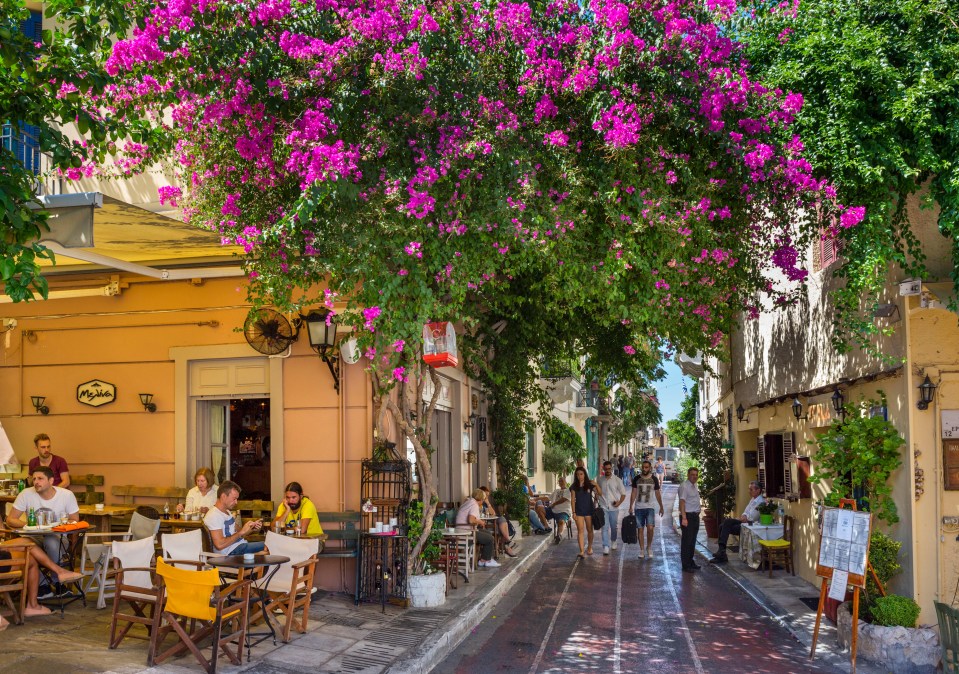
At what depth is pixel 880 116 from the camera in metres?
8.38

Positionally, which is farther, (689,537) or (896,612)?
(689,537)

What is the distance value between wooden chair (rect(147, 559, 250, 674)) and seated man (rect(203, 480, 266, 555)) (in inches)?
46.1

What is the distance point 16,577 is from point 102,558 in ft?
3.47

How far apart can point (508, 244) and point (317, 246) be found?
5.95 ft

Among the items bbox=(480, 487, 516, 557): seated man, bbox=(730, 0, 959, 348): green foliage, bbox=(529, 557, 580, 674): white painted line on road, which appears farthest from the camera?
bbox=(480, 487, 516, 557): seated man

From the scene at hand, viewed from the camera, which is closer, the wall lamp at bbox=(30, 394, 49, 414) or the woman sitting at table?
the woman sitting at table

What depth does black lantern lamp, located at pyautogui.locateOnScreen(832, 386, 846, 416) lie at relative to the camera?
10578mm

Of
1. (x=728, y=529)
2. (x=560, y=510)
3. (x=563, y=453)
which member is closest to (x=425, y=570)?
(x=728, y=529)

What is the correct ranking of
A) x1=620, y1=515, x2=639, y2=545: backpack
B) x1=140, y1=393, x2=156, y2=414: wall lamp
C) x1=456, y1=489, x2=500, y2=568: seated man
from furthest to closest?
x1=620, y1=515, x2=639, y2=545: backpack → x1=456, y1=489, x2=500, y2=568: seated man → x1=140, y1=393, x2=156, y2=414: wall lamp

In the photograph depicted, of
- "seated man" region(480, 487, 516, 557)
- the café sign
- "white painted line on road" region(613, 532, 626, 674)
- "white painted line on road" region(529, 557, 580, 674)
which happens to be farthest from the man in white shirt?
the café sign

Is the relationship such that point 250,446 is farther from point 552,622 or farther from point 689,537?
point 689,537

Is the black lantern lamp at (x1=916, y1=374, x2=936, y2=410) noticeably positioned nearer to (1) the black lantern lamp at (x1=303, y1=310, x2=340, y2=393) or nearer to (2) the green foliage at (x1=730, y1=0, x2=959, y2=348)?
(2) the green foliage at (x1=730, y1=0, x2=959, y2=348)

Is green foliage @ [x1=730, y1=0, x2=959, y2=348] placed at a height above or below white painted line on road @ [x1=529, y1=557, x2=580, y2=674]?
above

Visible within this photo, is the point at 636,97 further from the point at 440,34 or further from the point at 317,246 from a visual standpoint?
the point at 317,246
